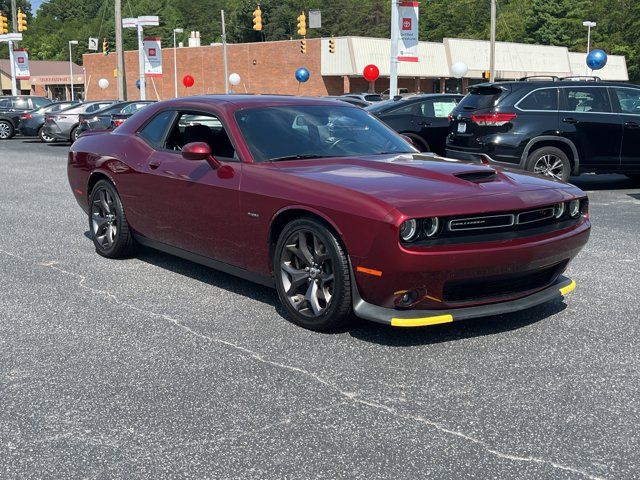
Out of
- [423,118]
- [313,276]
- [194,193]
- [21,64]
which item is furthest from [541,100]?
[21,64]

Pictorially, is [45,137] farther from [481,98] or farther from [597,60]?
[597,60]

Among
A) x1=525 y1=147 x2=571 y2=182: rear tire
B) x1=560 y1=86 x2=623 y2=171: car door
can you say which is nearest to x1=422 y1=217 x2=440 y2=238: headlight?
x1=525 y1=147 x2=571 y2=182: rear tire

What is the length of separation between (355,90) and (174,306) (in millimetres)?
49361

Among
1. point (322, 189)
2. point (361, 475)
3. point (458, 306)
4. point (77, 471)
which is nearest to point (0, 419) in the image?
point (77, 471)

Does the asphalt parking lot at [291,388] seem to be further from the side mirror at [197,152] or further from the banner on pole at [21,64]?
the banner on pole at [21,64]

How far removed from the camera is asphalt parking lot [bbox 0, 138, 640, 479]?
10.6 ft

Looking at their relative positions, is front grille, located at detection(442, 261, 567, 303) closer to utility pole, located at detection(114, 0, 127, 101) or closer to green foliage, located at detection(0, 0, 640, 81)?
utility pole, located at detection(114, 0, 127, 101)

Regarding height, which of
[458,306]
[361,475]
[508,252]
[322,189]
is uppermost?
[322,189]

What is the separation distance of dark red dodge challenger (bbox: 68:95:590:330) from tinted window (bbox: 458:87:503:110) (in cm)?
613

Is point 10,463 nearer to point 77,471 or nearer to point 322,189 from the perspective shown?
point 77,471

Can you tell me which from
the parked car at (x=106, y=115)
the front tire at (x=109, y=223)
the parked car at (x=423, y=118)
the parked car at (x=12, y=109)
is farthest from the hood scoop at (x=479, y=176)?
the parked car at (x=12, y=109)

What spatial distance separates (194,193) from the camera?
19.1ft

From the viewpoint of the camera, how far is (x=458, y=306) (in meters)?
4.57

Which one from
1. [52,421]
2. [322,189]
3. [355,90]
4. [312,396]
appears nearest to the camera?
[52,421]
